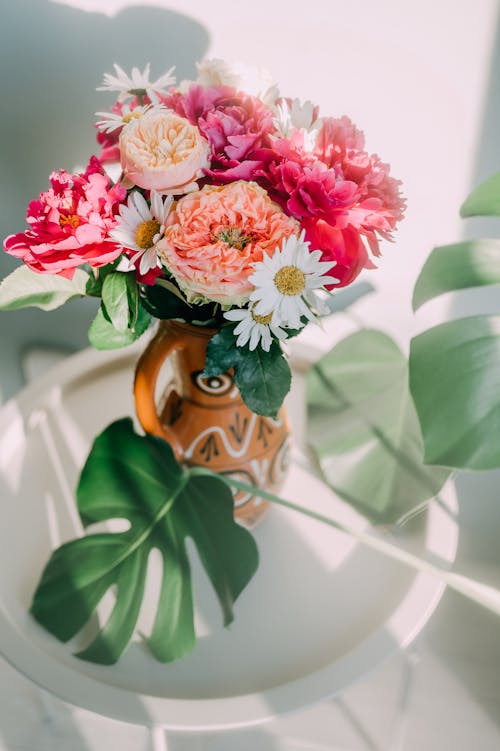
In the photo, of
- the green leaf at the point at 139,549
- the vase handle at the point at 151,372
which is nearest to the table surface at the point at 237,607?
the green leaf at the point at 139,549

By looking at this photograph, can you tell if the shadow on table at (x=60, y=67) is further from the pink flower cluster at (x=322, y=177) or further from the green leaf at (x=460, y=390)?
the green leaf at (x=460, y=390)

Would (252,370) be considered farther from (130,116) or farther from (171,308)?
(130,116)

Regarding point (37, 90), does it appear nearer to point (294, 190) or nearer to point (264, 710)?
point (294, 190)

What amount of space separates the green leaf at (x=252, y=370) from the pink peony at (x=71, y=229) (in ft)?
0.37

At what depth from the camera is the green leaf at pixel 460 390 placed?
1.86ft

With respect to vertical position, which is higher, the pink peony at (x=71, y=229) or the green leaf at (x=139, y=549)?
the pink peony at (x=71, y=229)

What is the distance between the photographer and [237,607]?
78 cm

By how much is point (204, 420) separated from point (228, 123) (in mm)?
311

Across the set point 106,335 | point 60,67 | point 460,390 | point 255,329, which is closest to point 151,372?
point 106,335

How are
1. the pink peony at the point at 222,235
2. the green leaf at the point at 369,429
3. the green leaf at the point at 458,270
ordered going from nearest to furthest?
the pink peony at the point at 222,235
the green leaf at the point at 458,270
the green leaf at the point at 369,429

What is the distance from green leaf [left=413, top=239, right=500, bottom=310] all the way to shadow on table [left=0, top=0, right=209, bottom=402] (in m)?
0.44

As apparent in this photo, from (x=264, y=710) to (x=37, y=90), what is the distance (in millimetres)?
752

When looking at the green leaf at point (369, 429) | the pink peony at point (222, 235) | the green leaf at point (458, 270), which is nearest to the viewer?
the pink peony at point (222, 235)

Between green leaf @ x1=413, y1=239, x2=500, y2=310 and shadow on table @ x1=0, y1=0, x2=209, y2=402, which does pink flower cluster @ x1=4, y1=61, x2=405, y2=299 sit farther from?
shadow on table @ x1=0, y1=0, x2=209, y2=402
